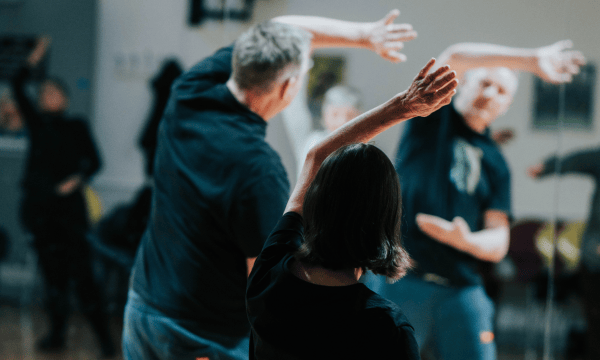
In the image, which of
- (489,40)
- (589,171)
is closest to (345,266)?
(489,40)

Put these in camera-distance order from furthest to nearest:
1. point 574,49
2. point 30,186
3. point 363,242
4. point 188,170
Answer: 1. point 30,186
2. point 574,49
3. point 188,170
4. point 363,242

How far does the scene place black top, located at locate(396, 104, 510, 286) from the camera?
1.64m

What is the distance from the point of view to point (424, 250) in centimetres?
168

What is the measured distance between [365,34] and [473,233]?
0.72 metres

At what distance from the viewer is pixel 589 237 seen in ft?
6.53

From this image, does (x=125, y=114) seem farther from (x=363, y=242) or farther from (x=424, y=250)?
(x=363, y=242)

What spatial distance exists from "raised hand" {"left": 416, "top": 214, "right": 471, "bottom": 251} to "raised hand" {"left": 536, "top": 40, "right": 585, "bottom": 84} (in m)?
0.48

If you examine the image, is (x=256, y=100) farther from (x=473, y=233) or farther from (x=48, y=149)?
(x=48, y=149)

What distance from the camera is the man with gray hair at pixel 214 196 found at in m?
1.07

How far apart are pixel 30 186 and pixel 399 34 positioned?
230 cm

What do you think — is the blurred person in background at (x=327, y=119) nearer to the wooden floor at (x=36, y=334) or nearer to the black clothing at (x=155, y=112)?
the black clothing at (x=155, y=112)

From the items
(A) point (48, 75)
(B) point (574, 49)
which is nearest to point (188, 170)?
(B) point (574, 49)

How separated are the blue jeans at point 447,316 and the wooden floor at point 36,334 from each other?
1857 millimetres

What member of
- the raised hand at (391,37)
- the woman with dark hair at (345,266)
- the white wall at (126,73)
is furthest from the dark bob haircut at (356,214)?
the white wall at (126,73)
